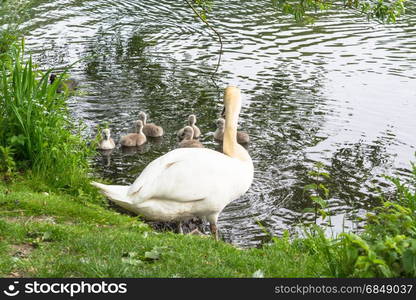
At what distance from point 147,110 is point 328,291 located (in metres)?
10.9

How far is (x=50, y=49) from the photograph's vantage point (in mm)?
20328

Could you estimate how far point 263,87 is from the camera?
57.3ft

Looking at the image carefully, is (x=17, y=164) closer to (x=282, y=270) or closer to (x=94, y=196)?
(x=94, y=196)

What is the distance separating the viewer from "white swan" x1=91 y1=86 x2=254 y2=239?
8.95 m

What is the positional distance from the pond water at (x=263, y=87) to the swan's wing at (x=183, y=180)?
1.34 m

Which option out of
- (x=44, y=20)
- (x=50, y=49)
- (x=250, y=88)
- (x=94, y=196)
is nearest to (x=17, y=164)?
(x=94, y=196)

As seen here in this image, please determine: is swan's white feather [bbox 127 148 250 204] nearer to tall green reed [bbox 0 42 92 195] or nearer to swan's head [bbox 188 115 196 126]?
tall green reed [bbox 0 42 92 195]

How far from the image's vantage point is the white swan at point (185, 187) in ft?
29.3

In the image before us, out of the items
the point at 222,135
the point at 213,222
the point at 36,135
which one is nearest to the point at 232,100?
the point at 213,222

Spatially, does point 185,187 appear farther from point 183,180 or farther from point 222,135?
point 222,135

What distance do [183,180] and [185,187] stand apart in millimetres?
91

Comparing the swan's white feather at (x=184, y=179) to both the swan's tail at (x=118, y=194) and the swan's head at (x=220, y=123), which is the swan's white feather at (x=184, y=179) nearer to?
the swan's tail at (x=118, y=194)

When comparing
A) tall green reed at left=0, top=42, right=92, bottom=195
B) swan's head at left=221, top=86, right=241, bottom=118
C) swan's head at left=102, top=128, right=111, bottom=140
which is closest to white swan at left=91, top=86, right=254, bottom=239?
swan's head at left=221, top=86, right=241, bottom=118

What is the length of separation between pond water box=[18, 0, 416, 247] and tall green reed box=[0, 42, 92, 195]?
1.04 metres
